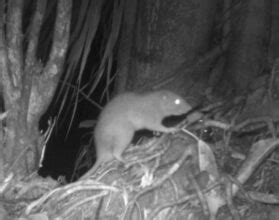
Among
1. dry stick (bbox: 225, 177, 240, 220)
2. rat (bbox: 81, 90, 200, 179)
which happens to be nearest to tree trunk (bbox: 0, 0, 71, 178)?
rat (bbox: 81, 90, 200, 179)

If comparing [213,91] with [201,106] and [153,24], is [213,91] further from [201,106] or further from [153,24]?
[153,24]

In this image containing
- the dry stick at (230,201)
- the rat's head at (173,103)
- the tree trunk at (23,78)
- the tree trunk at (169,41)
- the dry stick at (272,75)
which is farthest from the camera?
the tree trunk at (169,41)

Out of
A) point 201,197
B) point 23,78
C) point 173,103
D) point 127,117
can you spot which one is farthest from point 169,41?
point 201,197

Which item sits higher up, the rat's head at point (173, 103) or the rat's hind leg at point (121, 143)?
the rat's head at point (173, 103)

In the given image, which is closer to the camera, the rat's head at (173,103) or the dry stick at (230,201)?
the dry stick at (230,201)

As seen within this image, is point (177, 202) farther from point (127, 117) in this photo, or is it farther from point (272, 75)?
point (272, 75)

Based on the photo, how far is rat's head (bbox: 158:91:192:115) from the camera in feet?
10.4

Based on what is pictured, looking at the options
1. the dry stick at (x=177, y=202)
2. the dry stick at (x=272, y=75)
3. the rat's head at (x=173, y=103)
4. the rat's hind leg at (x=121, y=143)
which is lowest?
the dry stick at (x=177, y=202)

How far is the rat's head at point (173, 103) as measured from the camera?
3.17m

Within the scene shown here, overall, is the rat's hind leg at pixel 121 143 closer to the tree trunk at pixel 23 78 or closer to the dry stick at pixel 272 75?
the tree trunk at pixel 23 78

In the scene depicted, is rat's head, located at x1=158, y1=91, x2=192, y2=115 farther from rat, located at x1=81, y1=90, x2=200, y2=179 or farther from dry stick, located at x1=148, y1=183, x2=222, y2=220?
dry stick, located at x1=148, y1=183, x2=222, y2=220

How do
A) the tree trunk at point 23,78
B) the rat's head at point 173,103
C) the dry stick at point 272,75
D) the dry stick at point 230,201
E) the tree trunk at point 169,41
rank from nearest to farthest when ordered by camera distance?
the dry stick at point 230,201 → the tree trunk at point 23,78 → the dry stick at point 272,75 → the rat's head at point 173,103 → the tree trunk at point 169,41

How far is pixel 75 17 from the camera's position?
134 inches

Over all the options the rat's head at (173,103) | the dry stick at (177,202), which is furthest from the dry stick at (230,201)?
the rat's head at (173,103)
